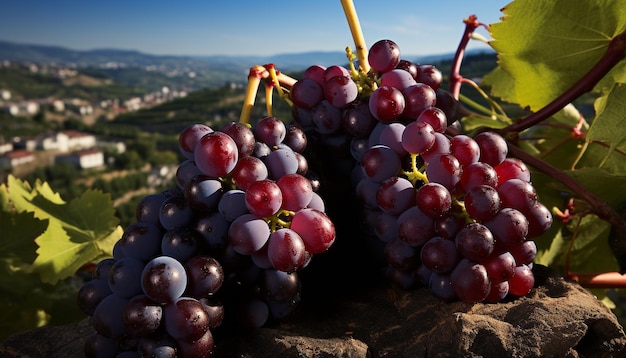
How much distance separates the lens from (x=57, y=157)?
49.6 metres

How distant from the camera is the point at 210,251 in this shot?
64 cm

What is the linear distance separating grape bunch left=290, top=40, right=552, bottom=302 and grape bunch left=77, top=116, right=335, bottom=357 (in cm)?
10

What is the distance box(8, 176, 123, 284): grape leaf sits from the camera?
111 centimetres

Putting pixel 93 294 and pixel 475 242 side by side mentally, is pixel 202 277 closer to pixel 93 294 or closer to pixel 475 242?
pixel 93 294

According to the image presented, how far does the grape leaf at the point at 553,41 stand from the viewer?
0.87 metres

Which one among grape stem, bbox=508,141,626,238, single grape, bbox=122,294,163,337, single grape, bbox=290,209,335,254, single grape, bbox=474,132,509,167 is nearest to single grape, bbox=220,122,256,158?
single grape, bbox=290,209,335,254

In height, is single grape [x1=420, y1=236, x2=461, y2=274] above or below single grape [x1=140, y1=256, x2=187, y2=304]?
above

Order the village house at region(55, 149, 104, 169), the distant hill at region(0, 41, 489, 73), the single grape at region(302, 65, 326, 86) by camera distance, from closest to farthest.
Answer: the single grape at region(302, 65, 326, 86)
the village house at region(55, 149, 104, 169)
the distant hill at region(0, 41, 489, 73)

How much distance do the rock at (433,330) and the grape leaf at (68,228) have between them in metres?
0.40

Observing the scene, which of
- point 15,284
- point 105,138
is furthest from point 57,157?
point 15,284

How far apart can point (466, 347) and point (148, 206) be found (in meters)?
0.42

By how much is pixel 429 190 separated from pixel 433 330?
166 millimetres

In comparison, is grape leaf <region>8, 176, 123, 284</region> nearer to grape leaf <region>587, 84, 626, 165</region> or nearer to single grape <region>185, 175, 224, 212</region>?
single grape <region>185, 175, 224, 212</region>

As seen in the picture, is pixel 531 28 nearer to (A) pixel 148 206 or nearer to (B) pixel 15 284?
(A) pixel 148 206
